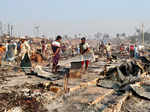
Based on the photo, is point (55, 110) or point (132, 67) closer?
point (55, 110)

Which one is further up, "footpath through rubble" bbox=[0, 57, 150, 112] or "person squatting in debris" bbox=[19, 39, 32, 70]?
"person squatting in debris" bbox=[19, 39, 32, 70]

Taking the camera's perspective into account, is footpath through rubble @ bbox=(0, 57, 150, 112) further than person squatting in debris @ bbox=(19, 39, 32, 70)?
No

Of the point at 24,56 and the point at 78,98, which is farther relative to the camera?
the point at 24,56

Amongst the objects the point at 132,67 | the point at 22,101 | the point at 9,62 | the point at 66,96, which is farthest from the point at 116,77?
the point at 9,62

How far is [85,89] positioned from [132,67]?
295 cm

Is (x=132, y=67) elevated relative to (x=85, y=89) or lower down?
elevated

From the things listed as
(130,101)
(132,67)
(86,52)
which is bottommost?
(130,101)

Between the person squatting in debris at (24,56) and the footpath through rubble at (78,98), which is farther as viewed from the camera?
the person squatting in debris at (24,56)

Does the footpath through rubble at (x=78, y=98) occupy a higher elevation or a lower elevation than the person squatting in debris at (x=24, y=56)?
lower

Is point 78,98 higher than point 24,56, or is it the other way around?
point 24,56

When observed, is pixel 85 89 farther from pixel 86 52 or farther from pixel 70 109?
pixel 86 52

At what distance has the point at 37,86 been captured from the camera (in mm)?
5355

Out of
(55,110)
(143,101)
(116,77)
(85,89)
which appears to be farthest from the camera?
(116,77)

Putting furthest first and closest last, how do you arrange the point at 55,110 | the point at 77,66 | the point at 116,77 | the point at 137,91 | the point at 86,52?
the point at 86,52 → the point at 77,66 → the point at 116,77 → the point at 137,91 → the point at 55,110
